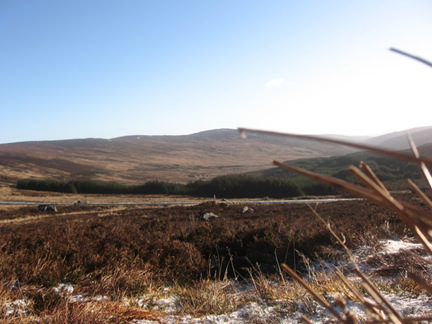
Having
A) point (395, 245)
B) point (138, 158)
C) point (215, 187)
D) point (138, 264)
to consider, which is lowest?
point (215, 187)

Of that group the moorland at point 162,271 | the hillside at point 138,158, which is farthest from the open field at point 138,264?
the hillside at point 138,158

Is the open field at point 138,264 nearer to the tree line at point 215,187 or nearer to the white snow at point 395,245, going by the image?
the white snow at point 395,245

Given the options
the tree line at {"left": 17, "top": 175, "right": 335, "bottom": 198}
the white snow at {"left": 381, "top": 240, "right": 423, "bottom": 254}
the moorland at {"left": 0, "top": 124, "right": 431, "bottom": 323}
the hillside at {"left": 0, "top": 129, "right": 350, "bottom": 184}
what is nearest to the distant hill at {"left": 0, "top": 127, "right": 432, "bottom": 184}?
the hillside at {"left": 0, "top": 129, "right": 350, "bottom": 184}

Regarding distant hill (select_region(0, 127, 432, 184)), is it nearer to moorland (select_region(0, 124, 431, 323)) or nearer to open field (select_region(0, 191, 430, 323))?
open field (select_region(0, 191, 430, 323))

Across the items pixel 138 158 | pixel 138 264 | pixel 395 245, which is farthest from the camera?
pixel 138 158

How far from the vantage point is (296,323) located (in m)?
2.23

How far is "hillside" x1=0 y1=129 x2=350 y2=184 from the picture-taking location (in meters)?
101

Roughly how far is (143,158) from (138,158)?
2.37 meters

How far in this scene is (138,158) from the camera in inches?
5733

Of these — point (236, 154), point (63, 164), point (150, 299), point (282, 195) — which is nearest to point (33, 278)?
point (150, 299)

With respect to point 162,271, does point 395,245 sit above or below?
below

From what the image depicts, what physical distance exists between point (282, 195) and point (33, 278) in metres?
58.3

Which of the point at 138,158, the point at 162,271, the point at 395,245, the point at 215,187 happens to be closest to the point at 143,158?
the point at 138,158

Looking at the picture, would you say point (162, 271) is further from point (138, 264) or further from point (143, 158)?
point (143, 158)
